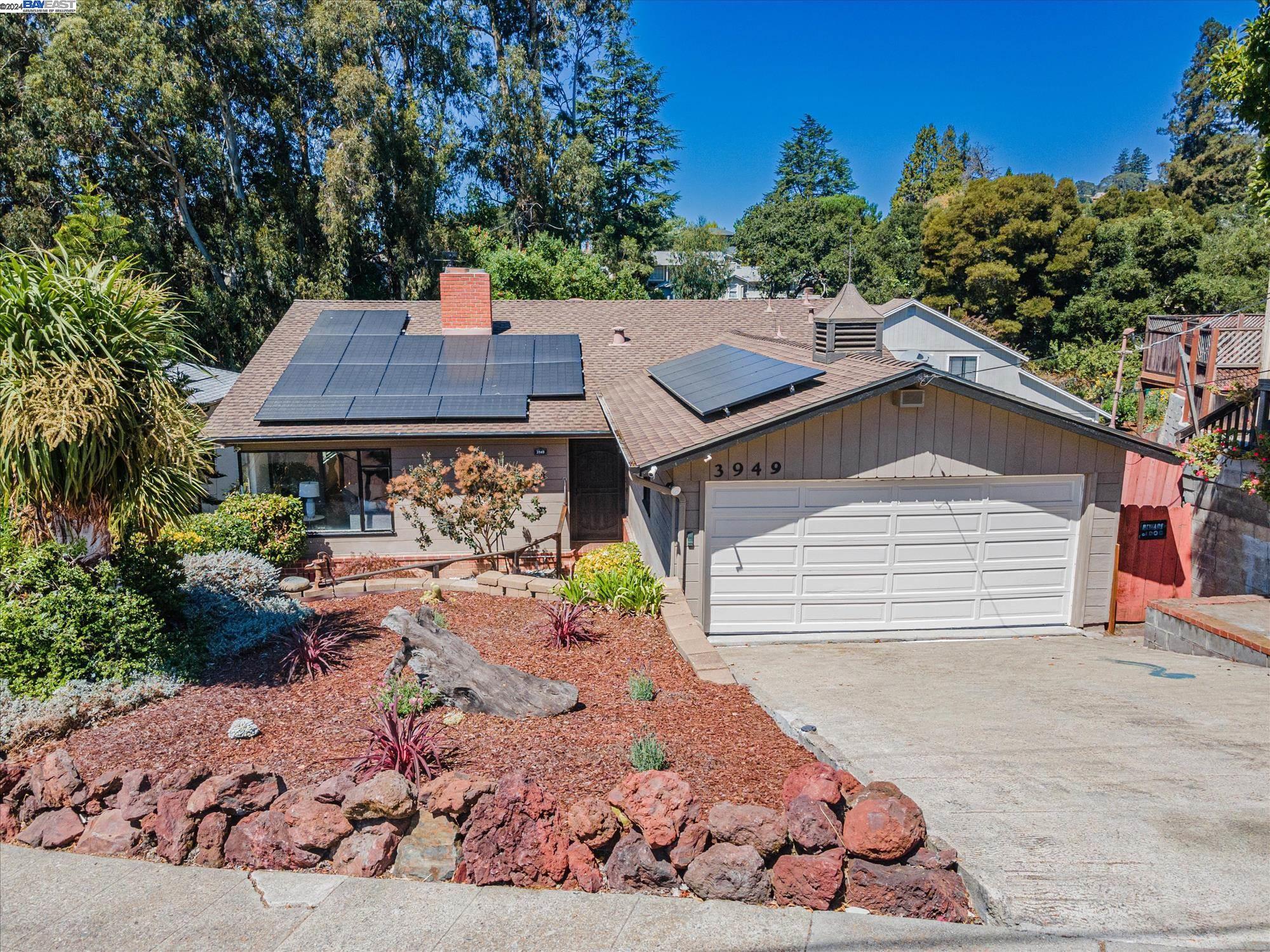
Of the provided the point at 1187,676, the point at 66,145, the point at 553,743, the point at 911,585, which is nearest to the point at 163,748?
the point at 553,743

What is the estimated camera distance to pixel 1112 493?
38.3 feet

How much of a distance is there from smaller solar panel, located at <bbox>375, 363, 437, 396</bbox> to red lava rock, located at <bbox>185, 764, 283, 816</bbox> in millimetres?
11039

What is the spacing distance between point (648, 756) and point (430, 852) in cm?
159

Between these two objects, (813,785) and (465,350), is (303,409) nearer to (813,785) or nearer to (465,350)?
(465,350)

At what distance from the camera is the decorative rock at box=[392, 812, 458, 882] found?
537 centimetres

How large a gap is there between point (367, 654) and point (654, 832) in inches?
175

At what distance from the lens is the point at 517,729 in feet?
Answer: 22.4

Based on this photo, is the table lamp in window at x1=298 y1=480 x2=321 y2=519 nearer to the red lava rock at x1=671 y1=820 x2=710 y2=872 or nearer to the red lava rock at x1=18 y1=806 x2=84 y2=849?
the red lava rock at x1=18 y1=806 x2=84 y2=849

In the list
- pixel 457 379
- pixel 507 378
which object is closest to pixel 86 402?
pixel 457 379

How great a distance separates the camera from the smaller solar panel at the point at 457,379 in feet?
53.5

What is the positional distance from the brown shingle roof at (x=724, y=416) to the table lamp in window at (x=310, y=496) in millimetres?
5687

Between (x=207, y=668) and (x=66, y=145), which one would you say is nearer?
(x=207, y=668)

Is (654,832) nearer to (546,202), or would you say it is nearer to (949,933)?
(949,933)

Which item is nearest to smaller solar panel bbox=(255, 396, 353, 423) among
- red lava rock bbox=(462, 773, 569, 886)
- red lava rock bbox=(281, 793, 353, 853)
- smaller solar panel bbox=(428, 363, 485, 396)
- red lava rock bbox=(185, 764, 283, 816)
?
smaller solar panel bbox=(428, 363, 485, 396)
